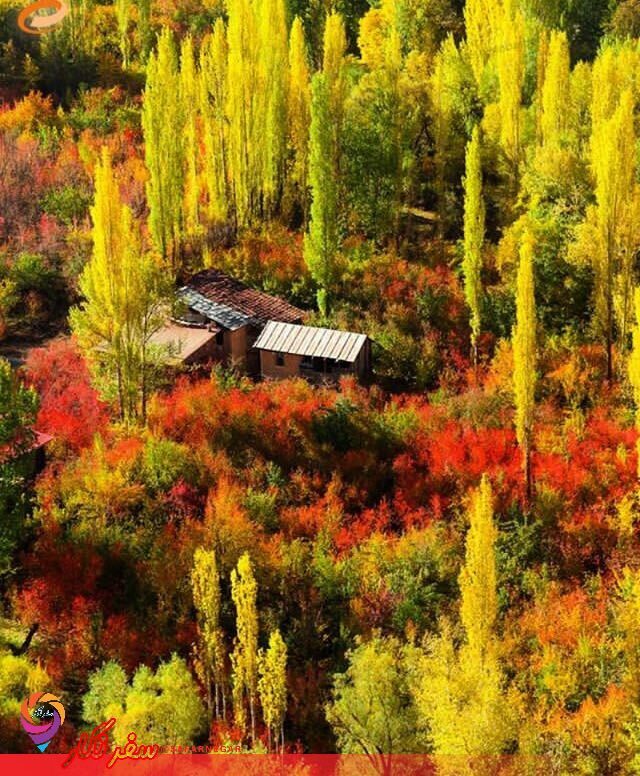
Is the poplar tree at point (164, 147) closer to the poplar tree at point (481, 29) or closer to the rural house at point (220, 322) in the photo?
the rural house at point (220, 322)

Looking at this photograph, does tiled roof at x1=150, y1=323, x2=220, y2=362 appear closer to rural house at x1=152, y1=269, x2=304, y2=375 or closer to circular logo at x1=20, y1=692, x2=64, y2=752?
rural house at x1=152, y1=269, x2=304, y2=375

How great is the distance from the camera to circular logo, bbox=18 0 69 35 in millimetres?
57469

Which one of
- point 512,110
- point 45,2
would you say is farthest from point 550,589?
point 45,2

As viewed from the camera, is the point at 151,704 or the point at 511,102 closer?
the point at 151,704

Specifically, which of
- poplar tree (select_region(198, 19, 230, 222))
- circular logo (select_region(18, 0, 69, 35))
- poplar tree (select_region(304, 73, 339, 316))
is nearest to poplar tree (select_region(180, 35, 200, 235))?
poplar tree (select_region(198, 19, 230, 222))

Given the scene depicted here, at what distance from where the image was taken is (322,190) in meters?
35.8

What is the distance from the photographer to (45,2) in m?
59.3

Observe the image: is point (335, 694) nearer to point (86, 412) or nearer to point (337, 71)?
point (86, 412)

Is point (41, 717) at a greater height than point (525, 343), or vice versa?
point (525, 343)

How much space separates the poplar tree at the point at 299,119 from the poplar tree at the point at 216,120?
293cm

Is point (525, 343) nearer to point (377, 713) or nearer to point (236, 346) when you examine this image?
point (236, 346)

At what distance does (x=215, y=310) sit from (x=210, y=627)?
14803 mm

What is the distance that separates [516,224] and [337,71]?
9.85 m

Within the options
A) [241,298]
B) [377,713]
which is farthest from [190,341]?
[377,713]
